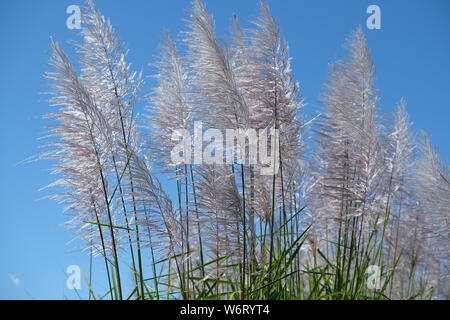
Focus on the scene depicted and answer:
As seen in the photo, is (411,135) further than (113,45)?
Yes

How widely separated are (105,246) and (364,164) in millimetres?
1623

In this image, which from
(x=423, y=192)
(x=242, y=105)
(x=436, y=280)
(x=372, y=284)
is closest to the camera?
(x=242, y=105)

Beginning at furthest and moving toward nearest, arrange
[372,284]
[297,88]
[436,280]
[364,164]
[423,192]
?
1. [436,280]
2. [423,192]
3. [372,284]
4. [364,164]
5. [297,88]

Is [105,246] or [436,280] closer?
[105,246]

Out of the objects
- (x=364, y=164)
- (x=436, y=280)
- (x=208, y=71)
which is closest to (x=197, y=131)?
(x=208, y=71)

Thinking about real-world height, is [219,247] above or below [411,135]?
below

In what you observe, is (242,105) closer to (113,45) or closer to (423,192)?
(113,45)

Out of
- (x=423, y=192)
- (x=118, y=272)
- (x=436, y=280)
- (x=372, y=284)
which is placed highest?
(x=423, y=192)

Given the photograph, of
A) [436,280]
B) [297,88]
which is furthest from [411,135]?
[436,280]

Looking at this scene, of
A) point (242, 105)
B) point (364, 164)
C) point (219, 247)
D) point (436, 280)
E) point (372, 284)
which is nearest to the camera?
point (242, 105)

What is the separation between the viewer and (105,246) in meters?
2.17

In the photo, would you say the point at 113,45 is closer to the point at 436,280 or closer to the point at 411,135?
the point at 411,135
